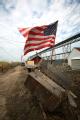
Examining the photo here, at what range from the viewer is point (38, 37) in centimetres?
722

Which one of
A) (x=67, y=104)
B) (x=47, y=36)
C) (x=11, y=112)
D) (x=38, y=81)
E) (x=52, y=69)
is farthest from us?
(x=47, y=36)

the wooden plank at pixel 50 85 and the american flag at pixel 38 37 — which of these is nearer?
the wooden plank at pixel 50 85

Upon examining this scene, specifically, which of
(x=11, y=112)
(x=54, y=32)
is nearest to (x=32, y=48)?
(x=54, y=32)

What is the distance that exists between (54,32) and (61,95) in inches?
207

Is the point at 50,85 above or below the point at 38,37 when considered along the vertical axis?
below

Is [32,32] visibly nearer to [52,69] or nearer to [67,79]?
[52,69]

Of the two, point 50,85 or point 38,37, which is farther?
point 38,37

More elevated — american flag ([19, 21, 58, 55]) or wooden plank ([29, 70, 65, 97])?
american flag ([19, 21, 58, 55])

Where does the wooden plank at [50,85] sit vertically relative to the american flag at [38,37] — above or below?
below

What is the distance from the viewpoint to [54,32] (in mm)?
7867

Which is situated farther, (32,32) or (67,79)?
(32,32)

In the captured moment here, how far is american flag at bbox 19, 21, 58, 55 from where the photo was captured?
22.4ft

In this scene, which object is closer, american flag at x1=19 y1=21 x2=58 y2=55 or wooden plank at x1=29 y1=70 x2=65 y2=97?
wooden plank at x1=29 y1=70 x2=65 y2=97

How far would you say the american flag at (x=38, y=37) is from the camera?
6.83 meters
